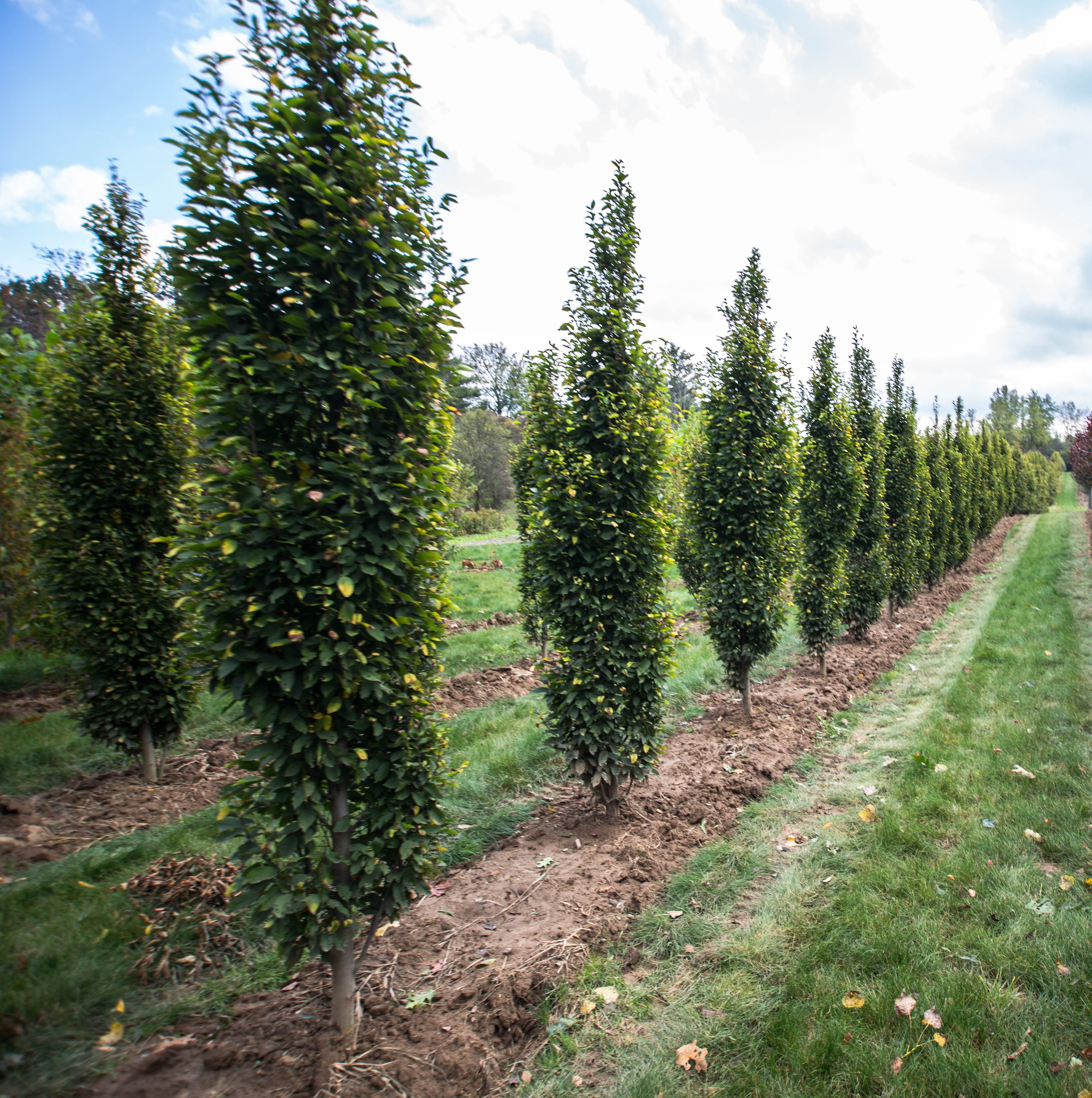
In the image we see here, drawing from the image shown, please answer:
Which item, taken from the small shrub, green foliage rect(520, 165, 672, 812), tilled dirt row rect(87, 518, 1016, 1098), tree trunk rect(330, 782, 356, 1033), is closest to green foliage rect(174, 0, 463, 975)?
tree trunk rect(330, 782, 356, 1033)

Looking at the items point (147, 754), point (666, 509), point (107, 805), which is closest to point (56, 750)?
point (147, 754)

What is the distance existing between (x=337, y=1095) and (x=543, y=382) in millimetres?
4927

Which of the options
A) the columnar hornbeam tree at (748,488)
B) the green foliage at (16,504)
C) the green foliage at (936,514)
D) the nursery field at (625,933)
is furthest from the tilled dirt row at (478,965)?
the green foliage at (936,514)

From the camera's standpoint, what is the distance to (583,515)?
15.9 ft

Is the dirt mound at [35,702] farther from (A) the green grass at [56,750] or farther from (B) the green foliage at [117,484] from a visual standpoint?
(B) the green foliage at [117,484]

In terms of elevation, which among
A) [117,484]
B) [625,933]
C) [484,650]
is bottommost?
[625,933]

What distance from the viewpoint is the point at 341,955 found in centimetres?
292

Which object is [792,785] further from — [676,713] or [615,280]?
[615,280]

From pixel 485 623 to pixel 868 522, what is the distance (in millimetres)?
8374

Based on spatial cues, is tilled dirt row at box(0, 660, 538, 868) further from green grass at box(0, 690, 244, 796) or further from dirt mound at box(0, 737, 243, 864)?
green grass at box(0, 690, 244, 796)

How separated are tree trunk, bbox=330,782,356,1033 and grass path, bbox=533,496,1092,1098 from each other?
0.98 meters

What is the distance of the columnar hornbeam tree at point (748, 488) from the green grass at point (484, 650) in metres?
4.19

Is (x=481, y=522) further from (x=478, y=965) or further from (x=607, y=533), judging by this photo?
(x=478, y=965)

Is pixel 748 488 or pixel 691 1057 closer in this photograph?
pixel 691 1057
